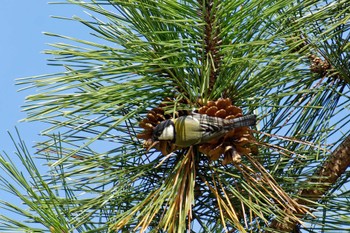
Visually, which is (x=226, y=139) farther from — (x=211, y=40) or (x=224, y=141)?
(x=211, y=40)

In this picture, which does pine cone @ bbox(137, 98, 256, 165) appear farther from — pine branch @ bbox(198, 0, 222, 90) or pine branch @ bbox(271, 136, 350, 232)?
pine branch @ bbox(271, 136, 350, 232)

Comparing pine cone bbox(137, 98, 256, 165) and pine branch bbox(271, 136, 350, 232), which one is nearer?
pine cone bbox(137, 98, 256, 165)

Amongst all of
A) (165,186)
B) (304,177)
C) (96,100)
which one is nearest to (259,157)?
(304,177)

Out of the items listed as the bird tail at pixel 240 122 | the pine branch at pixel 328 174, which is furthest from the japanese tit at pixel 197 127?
the pine branch at pixel 328 174

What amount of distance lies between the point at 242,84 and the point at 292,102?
0.28 m

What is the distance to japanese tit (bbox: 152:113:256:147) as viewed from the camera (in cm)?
111

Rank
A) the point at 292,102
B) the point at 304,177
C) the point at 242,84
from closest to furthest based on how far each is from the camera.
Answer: the point at 242,84 → the point at 304,177 → the point at 292,102

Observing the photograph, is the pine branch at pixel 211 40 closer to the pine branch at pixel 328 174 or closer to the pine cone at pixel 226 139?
the pine cone at pixel 226 139

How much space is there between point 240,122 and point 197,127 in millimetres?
61

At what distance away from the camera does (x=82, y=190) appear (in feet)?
4.08

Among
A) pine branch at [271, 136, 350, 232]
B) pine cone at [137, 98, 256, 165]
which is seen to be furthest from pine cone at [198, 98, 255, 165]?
pine branch at [271, 136, 350, 232]

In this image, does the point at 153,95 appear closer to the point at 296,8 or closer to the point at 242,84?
the point at 242,84

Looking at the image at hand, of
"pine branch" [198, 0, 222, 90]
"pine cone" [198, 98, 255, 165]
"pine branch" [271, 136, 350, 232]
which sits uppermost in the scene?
"pine branch" [198, 0, 222, 90]

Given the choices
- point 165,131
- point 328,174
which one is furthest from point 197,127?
point 328,174
